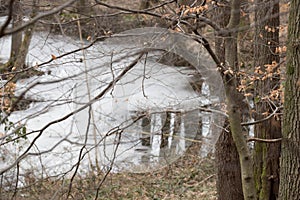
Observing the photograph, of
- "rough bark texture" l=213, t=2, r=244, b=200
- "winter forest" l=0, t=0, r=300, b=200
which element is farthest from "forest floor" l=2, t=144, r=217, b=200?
"rough bark texture" l=213, t=2, r=244, b=200

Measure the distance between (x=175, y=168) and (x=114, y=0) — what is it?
395cm

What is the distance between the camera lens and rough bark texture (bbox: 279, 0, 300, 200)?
4.05 metres

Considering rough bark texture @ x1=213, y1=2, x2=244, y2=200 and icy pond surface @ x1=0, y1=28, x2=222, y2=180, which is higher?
icy pond surface @ x1=0, y1=28, x2=222, y2=180

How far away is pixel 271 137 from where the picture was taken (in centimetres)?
637

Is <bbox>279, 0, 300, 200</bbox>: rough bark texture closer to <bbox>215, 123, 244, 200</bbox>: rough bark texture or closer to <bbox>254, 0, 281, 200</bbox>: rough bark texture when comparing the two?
<bbox>254, 0, 281, 200</bbox>: rough bark texture

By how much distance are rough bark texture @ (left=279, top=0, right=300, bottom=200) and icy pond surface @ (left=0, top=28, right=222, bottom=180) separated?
1.28m

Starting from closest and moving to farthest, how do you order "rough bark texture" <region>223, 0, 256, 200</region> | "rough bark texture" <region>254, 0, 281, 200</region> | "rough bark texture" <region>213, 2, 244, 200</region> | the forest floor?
1. "rough bark texture" <region>223, 0, 256, 200</region>
2. "rough bark texture" <region>254, 0, 281, 200</region>
3. "rough bark texture" <region>213, 2, 244, 200</region>
4. the forest floor

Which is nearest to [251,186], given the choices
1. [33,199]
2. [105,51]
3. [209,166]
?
[105,51]

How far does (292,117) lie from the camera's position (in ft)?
13.6

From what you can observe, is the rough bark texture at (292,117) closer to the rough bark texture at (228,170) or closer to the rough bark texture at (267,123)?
the rough bark texture at (267,123)

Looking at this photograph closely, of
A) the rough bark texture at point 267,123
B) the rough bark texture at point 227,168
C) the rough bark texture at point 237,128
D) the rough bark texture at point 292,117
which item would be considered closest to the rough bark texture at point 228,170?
the rough bark texture at point 227,168

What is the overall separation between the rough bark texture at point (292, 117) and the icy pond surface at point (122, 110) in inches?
50.3

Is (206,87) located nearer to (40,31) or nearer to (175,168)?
(175,168)

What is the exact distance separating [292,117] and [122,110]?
181 inches
